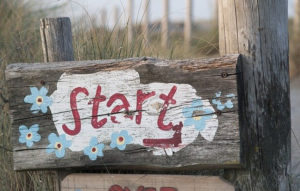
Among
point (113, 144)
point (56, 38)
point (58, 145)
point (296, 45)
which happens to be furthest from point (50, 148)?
point (296, 45)

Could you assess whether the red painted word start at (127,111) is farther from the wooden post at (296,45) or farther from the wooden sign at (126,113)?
the wooden post at (296,45)

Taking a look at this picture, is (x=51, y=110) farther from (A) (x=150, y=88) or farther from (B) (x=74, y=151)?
(A) (x=150, y=88)

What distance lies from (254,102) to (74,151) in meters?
1.01

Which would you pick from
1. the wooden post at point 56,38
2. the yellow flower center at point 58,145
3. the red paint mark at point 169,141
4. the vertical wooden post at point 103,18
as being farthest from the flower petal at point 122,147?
the vertical wooden post at point 103,18

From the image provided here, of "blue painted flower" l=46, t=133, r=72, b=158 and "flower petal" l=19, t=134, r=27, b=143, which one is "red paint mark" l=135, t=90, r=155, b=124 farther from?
"flower petal" l=19, t=134, r=27, b=143

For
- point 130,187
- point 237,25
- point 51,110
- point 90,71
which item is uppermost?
point 237,25

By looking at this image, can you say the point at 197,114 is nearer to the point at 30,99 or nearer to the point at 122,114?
the point at 122,114

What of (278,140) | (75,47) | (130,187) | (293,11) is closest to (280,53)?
(278,140)

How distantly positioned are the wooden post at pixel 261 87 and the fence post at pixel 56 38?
39.5 inches

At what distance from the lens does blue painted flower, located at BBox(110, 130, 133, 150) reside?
8.96ft

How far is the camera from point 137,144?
2.71m

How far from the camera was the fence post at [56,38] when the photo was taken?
10.2 ft

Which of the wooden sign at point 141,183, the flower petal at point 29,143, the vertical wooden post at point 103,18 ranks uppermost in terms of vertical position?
the vertical wooden post at point 103,18

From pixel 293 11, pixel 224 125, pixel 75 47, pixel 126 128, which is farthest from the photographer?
pixel 293 11
